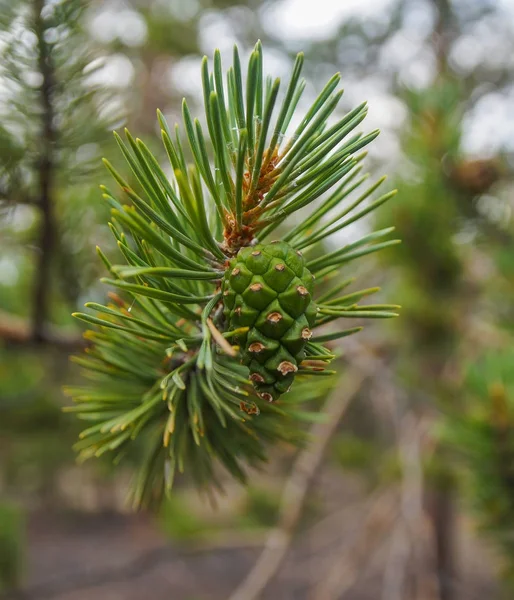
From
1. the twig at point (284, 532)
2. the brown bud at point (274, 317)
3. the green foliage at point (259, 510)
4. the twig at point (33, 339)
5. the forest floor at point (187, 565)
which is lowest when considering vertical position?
the forest floor at point (187, 565)

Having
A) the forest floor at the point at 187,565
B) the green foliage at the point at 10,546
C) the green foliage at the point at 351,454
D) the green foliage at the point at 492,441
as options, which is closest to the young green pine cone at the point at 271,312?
the green foliage at the point at 492,441

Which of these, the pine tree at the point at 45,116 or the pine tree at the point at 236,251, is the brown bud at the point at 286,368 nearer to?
the pine tree at the point at 236,251


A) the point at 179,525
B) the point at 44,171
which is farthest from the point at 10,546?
the point at 44,171

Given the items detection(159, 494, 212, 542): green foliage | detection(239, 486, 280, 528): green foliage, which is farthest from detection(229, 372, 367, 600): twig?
detection(239, 486, 280, 528): green foliage

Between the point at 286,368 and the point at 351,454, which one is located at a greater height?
the point at 286,368

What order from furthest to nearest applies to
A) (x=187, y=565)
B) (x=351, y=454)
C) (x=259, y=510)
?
(x=187, y=565), (x=259, y=510), (x=351, y=454)

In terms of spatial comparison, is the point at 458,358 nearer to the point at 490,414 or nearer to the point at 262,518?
the point at 490,414

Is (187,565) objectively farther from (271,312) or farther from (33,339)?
(271,312)

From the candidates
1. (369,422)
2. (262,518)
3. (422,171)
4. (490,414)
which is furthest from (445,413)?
(369,422)

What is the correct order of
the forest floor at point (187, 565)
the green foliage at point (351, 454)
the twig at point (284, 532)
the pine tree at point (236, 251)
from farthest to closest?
the forest floor at point (187, 565) < the green foliage at point (351, 454) < the twig at point (284, 532) < the pine tree at point (236, 251)
